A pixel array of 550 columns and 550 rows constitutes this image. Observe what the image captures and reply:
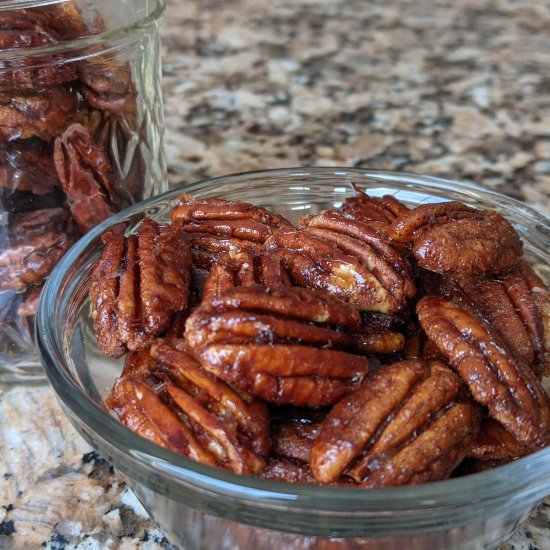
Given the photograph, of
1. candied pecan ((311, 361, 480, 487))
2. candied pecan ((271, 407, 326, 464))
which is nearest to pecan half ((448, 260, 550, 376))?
candied pecan ((311, 361, 480, 487))

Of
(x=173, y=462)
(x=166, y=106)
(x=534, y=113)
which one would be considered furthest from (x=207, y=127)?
(x=173, y=462)

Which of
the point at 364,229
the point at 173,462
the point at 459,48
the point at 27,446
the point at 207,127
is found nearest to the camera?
the point at 173,462

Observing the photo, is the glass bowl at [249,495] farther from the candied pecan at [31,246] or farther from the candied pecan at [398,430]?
the candied pecan at [31,246]

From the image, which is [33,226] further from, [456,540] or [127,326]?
[456,540]

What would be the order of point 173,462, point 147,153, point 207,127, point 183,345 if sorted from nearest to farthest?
point 173,462
point 183,345
point 147,153
point 207,127

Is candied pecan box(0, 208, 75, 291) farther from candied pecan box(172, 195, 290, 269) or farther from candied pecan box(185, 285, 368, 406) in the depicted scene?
candied pecan box(185, 285, 368, 406)

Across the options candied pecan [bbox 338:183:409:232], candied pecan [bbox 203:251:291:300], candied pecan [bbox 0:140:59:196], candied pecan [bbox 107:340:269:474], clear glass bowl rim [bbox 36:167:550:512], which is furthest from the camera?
candied pecan [bbox 0:140:59:196]
